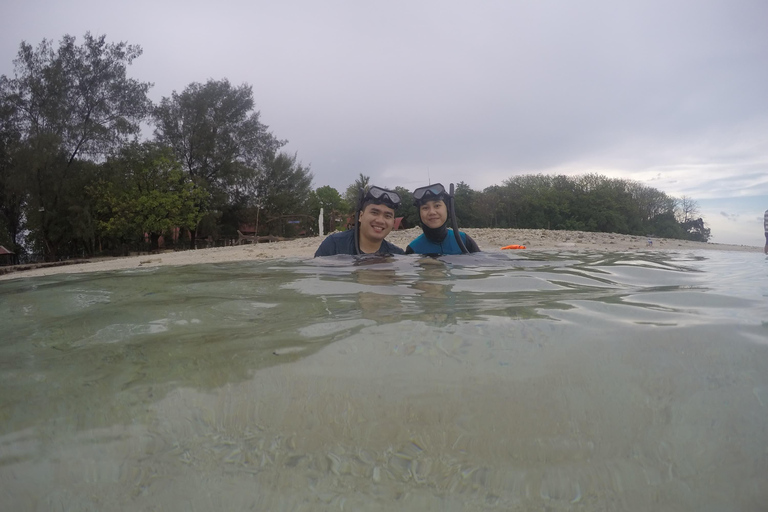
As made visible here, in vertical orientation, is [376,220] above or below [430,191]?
below

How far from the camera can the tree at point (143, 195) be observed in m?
23.6

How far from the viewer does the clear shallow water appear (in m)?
0.99

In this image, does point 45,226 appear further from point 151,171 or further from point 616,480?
point 616,480

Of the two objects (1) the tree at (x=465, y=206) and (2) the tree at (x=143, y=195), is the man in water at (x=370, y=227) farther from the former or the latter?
(1) the tree at (x=465, y=206)

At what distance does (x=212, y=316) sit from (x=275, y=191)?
35.3 meters

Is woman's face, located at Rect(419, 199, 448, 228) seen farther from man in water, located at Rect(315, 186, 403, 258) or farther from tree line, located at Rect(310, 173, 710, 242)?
tree line, located at Rect(310, 173, 710, 242)

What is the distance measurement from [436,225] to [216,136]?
29862 mm

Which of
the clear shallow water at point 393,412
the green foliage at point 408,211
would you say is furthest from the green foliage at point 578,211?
the clear shallow water at point 393,412

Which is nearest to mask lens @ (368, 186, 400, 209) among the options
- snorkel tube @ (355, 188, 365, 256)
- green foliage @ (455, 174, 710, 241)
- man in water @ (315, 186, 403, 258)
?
man in water @ (315, 186, 403, 258)

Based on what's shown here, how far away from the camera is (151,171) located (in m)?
25.8

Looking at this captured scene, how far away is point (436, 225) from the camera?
568cm

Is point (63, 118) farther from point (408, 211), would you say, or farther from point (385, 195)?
point (385, 195)

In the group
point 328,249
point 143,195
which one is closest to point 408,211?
point 143,195

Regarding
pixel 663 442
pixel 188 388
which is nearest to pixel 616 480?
pixel 663 442
